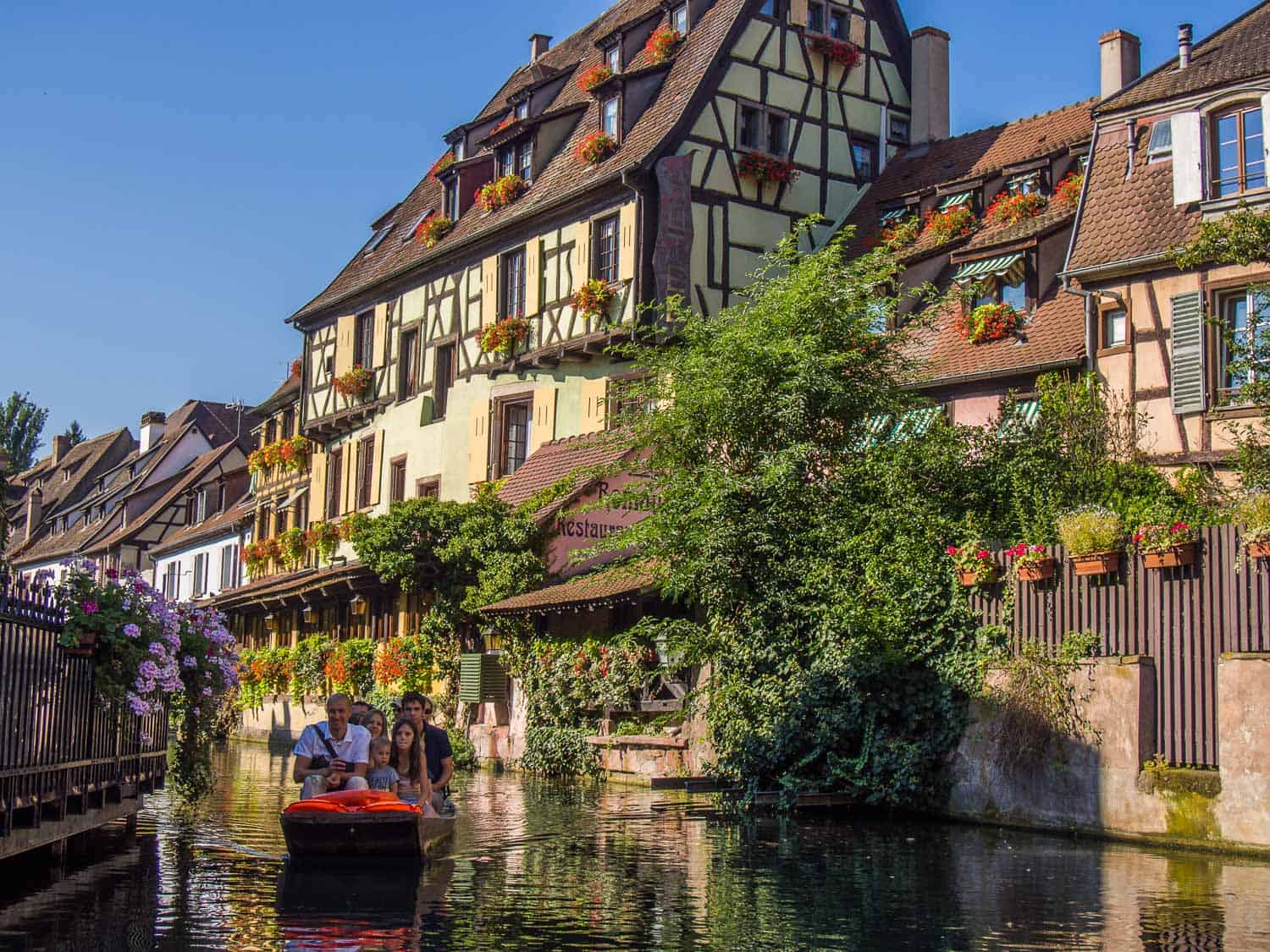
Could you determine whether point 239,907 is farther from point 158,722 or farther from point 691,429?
point 691,429

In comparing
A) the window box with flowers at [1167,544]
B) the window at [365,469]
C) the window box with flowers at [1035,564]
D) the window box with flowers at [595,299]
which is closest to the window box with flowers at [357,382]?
the window at [365,469]

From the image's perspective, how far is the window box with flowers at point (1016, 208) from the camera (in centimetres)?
2655

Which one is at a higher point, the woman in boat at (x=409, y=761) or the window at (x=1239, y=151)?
the window at (x=1239, y=151)

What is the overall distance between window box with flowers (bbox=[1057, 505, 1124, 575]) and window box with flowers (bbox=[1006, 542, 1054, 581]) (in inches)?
11.3

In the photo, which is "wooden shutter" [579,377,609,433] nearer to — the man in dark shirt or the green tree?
the man in dark shirt

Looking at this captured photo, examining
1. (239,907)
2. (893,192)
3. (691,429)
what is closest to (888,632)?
(691,429)

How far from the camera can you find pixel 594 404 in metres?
29.4

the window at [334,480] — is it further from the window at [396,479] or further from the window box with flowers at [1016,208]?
the window box with flowers at [1016,208]

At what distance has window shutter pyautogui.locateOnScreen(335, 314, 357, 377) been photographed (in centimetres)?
3822

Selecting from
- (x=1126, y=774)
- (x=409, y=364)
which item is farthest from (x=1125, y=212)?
(x=409, y=364)

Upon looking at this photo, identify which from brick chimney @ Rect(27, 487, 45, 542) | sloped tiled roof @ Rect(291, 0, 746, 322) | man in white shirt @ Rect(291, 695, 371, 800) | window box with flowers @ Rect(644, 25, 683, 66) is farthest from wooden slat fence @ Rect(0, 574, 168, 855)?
brick chimney @ Rect(27, 487, 45, 542)

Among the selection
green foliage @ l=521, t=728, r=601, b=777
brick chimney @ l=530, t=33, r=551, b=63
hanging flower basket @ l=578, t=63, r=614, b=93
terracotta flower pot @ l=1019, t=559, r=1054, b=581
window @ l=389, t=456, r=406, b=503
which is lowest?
green foliage @ l=521, t=728, r=601, b=777

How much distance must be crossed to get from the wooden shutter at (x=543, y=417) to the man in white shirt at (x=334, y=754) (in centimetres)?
1795

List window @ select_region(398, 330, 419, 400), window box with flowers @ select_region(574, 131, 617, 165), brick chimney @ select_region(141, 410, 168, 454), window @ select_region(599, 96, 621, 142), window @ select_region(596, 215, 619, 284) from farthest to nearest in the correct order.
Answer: brick chimney @ select_region(141, 410, 168, 454) → window @ select_region(398, 330, 419, 400) → window @ select_region(599, 96, 621, 142) → window box with flowers @ select_region(574, 131, 617, 165) → window @ select_region(596, 215, 619, 284)
